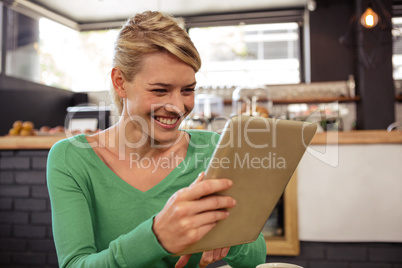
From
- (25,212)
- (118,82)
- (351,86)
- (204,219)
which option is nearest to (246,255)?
(204,219)

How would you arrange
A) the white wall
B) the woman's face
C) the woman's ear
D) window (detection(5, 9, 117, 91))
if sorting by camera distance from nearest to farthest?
the woman's face
the woman's ear
the white wall
window (detection(5, 9, 117, 91))

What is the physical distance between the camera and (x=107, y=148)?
3.81 feet

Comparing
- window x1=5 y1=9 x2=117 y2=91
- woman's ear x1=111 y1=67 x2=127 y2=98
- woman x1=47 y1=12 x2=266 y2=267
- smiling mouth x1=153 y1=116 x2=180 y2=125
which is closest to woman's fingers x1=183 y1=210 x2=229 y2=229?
woman x1=47 y1=12 x2=266 y2=267

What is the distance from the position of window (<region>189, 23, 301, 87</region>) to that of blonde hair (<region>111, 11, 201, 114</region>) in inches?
196

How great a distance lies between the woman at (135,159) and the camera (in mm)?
921

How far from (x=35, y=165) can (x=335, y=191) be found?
5.97ft

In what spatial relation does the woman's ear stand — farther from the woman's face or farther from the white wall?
the white wall

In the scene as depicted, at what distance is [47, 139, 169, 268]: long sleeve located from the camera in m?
0.67

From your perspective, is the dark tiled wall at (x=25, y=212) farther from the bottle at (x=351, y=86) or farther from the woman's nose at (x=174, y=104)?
the bottle at (x=351, y=86)

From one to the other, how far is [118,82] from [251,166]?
627 millimetres

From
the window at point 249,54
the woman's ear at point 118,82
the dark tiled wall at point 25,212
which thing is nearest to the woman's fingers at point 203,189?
the woman's ear at point 118,82

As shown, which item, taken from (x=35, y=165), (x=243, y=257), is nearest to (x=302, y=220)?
(x=243, y=257)

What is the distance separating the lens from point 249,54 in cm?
590

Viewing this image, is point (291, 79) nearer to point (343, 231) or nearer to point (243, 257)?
point (343, 231)
